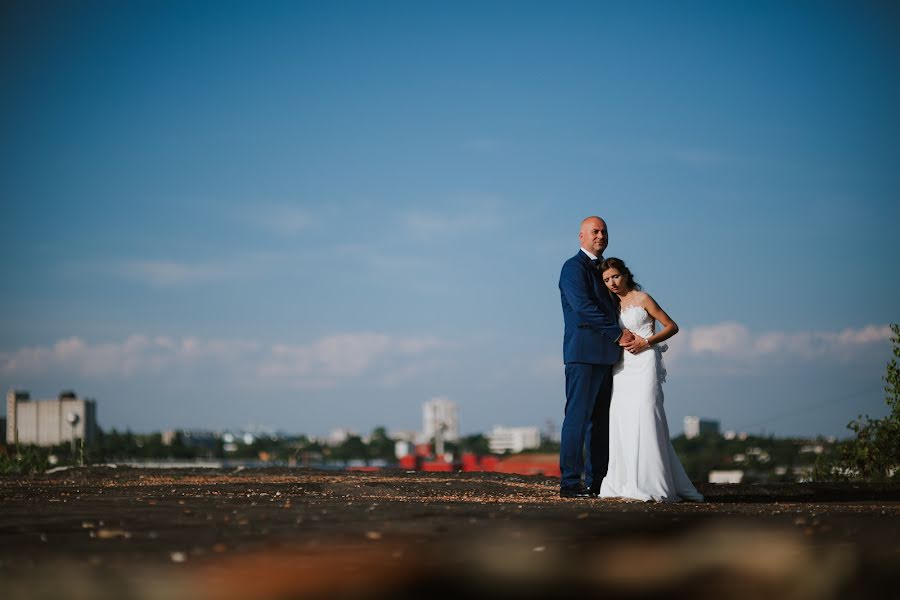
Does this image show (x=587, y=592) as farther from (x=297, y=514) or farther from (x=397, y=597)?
(x=297, y=514)

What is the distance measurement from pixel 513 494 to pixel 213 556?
225 inches

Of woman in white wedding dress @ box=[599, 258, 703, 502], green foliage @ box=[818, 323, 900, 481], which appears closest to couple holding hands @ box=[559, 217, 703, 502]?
woman in white wedding dress @ box=[599, 258, 703, 502]

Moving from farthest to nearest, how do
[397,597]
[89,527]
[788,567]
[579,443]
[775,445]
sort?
[775,445]
[579,443]
[89,527]
[788,567]
[397,597]

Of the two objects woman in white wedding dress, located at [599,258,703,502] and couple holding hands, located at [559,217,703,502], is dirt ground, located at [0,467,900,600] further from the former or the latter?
couple holding hands, located at [559,217,703,502]

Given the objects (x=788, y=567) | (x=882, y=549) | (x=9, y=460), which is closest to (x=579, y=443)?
(x=882, y=549)

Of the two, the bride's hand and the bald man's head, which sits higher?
the bald man's head

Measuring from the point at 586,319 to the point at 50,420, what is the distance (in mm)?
19936

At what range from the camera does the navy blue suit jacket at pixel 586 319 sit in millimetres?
9391

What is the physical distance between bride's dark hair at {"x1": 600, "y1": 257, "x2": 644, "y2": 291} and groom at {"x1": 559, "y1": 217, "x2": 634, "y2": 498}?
0.08 metres

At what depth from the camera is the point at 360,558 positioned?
4355 millimetres

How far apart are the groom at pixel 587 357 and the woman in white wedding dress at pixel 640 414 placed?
0.14 meters

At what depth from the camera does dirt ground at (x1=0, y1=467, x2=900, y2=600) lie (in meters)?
3.78

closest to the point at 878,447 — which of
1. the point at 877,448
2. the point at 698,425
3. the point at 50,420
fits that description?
the point at 877,448

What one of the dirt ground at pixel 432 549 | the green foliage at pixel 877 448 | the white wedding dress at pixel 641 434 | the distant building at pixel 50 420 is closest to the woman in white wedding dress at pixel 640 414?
the white wedding dress at pixel 641 434
